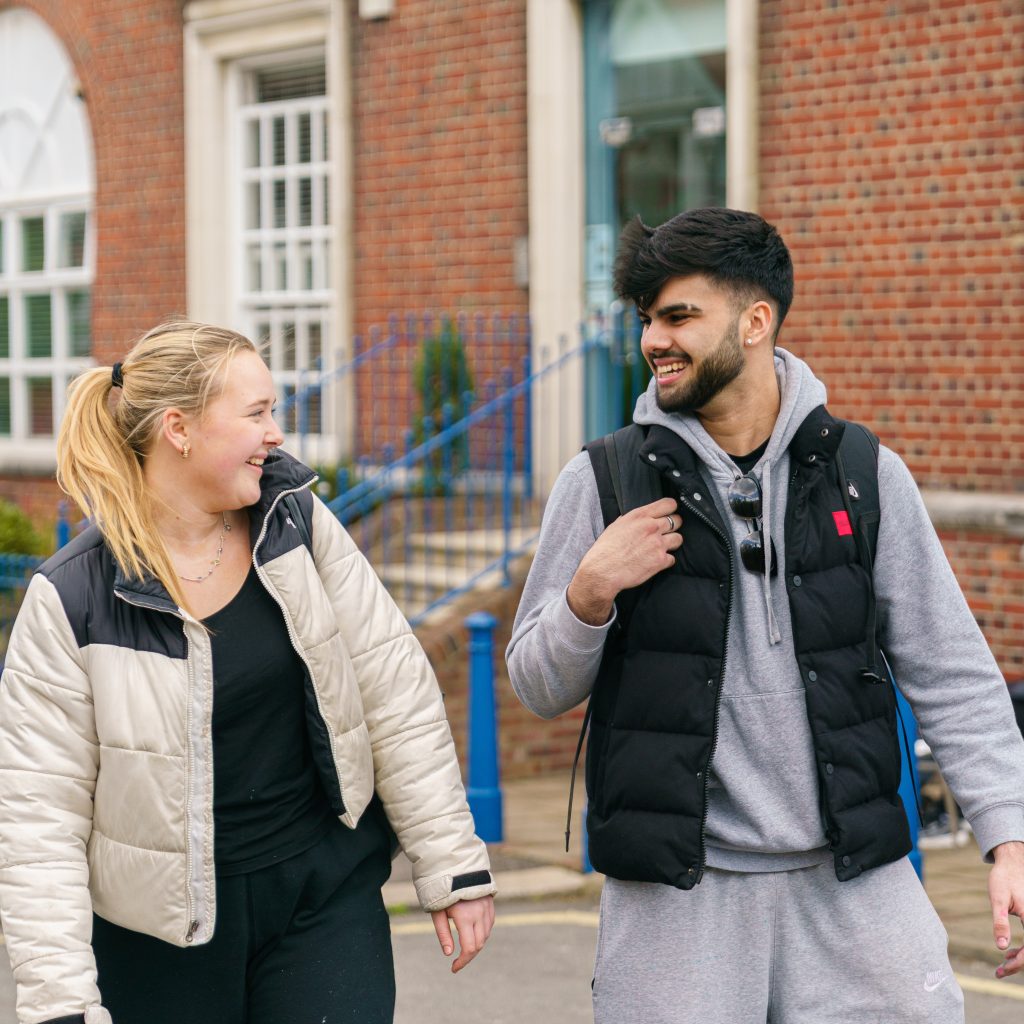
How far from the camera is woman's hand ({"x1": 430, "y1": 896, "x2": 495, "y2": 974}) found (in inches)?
131

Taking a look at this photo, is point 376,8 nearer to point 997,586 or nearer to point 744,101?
point 744,101

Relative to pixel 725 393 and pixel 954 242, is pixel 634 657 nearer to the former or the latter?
pixel 725 393

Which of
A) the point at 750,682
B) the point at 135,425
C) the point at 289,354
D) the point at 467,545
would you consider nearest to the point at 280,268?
the point at 289,354

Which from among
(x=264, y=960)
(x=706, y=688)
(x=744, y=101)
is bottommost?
(x=264, y=960)

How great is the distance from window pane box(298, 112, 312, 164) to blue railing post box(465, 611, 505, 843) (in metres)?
6.17

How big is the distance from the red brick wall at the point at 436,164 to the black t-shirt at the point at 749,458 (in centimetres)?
796

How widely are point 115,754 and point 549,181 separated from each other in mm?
8152

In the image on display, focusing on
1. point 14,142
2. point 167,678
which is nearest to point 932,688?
point 167,678

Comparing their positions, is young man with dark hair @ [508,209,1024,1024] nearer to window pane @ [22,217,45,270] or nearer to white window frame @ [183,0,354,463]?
white window frame @ [183,0,354,463]

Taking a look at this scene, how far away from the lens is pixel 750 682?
3123mm

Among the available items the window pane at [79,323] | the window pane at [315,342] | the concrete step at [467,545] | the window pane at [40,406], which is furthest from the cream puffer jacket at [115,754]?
the window pane at [40,406]

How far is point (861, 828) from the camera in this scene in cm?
307

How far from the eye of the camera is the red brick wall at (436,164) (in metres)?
11.2

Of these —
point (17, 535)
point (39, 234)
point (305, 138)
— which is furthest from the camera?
point (39, 234)
